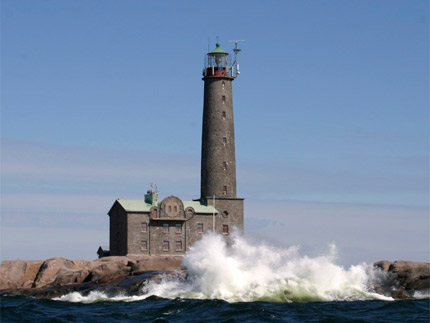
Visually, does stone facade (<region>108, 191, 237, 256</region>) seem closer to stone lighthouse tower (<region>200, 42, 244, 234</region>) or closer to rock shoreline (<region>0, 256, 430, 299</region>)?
stone lighthouse tower (<region>200, 42, 244, 234</region>)

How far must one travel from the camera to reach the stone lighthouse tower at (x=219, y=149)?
234 feet

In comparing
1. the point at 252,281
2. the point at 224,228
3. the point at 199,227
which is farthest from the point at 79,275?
A: the point at 224,228

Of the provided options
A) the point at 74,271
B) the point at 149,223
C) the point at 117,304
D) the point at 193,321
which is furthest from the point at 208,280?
the point at 149,223

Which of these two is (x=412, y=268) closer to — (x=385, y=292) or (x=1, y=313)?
(x=385, y=292)

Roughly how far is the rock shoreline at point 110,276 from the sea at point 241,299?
2.18 feet

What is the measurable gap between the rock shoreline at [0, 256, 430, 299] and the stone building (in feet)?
39.6

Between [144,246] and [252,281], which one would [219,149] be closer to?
[144,246]

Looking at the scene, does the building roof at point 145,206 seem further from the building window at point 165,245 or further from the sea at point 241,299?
the sea at point 241,299

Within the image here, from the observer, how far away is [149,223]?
69.8 meters


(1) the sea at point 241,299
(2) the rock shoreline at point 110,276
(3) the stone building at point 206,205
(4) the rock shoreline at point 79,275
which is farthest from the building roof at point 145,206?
(1) the sea at point 241,299

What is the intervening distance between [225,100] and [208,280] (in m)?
32.5

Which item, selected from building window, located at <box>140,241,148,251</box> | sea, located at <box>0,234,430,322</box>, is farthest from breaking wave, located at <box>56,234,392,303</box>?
building window, located at <box>140,241,148,251</box>

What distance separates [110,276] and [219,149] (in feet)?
82.5

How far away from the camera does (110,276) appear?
4769 centimetres
